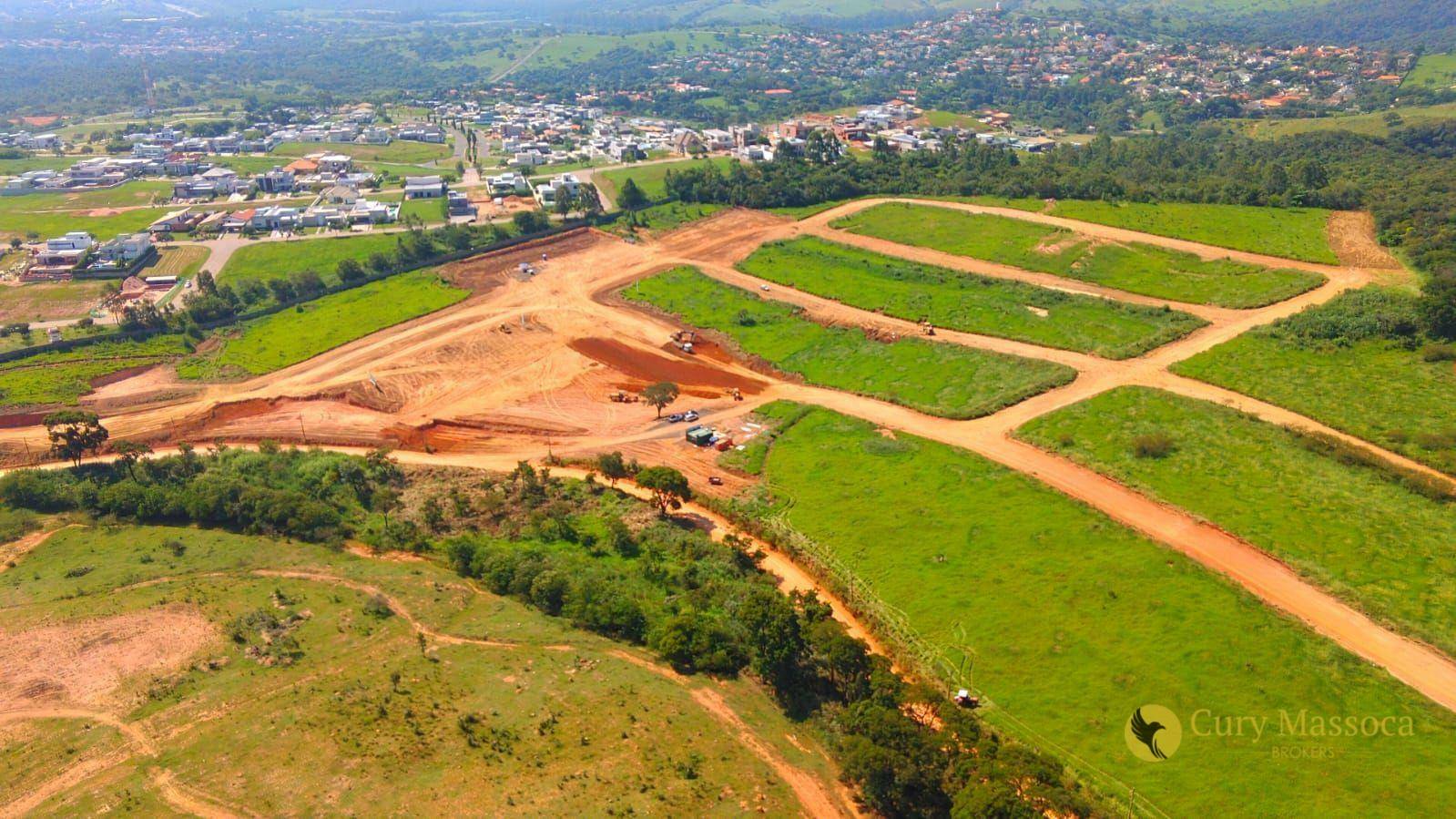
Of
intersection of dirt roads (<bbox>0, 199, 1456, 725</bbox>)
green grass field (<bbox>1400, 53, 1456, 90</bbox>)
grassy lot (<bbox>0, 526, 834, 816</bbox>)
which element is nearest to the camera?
grassy lot (<bbox>0, 526, 834, 816</bbox>)

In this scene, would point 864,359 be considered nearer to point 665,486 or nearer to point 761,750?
point 665,486

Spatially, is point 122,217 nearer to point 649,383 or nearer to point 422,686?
point 649,383

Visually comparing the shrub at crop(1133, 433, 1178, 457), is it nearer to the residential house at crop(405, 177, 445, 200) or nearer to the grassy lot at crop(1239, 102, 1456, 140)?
the residential house at crop(405, 177, 445, 200)

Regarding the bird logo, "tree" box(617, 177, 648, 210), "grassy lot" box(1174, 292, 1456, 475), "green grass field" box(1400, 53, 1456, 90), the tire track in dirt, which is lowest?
the tire track in dirt

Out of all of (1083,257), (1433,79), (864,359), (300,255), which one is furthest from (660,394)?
(1433,79)

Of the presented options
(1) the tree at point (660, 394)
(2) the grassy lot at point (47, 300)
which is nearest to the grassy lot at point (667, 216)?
(1) the tree at point (660, 394)

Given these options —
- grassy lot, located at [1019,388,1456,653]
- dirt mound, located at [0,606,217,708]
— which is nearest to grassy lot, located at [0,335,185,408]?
dirt mound, located at [0,606,217,708]

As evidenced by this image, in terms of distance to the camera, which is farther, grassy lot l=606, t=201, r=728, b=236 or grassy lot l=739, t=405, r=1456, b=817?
grassy lot l=606, t=201, r=728, b=236
